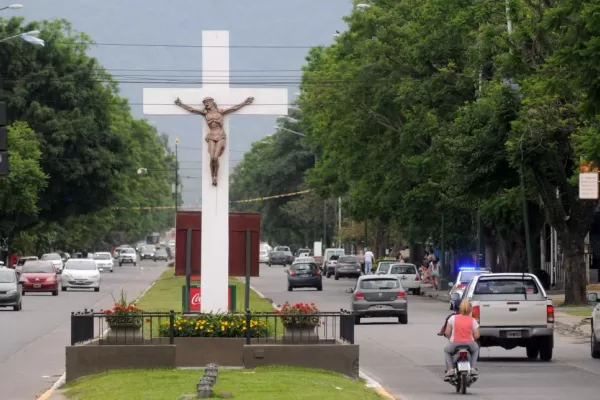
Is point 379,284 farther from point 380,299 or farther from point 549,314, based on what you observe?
point 549,314

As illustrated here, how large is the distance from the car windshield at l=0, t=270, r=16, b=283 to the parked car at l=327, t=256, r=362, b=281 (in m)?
41.4

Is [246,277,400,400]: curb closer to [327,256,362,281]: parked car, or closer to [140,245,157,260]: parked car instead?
[327,256,362,281]: parked car

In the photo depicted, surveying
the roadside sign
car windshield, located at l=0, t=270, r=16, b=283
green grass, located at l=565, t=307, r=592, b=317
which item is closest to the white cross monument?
the roadside sign

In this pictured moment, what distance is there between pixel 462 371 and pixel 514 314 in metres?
6.42

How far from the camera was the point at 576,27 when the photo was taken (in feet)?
77.0

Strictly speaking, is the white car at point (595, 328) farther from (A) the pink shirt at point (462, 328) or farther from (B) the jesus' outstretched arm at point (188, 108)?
(B) the jesus' outstretched arm at point (188, 108)

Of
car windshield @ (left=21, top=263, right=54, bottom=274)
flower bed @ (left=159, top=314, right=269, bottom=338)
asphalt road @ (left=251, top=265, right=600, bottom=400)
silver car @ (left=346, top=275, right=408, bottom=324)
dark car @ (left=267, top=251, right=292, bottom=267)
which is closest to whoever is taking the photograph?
asphalt road @ (left=251, top=265, right=600, bottom=400)

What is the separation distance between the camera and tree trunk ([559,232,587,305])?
47062 millimetres

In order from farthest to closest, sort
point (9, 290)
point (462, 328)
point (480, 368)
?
point (9, 290)
point (480, 368)
point (462, 328)

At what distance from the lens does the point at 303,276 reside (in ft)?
216

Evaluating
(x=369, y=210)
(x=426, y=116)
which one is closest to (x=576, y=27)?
(x=426, y=116)

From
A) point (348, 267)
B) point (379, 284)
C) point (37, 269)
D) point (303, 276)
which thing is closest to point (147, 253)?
point (348, 267)

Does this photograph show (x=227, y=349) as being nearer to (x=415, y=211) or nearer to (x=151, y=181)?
(x=415, y=211)

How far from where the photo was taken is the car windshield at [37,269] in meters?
59.3
